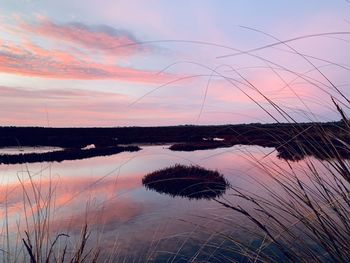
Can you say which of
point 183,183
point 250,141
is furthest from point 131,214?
point 250,141

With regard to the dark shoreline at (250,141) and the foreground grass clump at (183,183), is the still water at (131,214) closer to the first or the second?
the foreground grass clump at (183,183)

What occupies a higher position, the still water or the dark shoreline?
the dark shoreline

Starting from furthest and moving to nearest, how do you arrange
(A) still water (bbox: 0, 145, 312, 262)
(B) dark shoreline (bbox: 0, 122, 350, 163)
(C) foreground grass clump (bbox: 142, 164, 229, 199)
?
1. (C) foreground grass clump (bbox: 142, 164, 229, 199)
2. (A) still water (bbox: 0, 145, 312, 262)
3. (B) dark shoreline (bbox: 0, 122, 350, 163)

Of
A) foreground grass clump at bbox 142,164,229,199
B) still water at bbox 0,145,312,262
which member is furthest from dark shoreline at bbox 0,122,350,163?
foreground grass clump at bbox 142,164,229,199

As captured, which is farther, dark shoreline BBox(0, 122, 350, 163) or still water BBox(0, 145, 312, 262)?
still water BBox(0, 145, 312, 262)

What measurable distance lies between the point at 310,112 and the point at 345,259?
3.78 ft

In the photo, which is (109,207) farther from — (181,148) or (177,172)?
(181,148)

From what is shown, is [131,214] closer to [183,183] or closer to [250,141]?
[183,183]

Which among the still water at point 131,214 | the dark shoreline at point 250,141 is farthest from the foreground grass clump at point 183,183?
the dark shoreline at point 250,141

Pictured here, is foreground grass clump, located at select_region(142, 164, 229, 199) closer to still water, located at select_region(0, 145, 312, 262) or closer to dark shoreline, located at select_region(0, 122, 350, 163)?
still water, located at select_region(0, 145, 312, 262)

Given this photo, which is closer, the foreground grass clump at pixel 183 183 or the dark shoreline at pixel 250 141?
the dark shoreline at pixel 250 141

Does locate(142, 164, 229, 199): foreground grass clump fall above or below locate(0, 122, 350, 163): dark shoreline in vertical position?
below

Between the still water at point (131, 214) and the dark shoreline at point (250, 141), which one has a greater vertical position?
the dark shoreline at point (250, 141)

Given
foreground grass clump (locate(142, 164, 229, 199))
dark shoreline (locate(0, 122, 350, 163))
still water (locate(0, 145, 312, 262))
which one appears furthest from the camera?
foreground grass clump (locate(142, 164, 229, 199))
